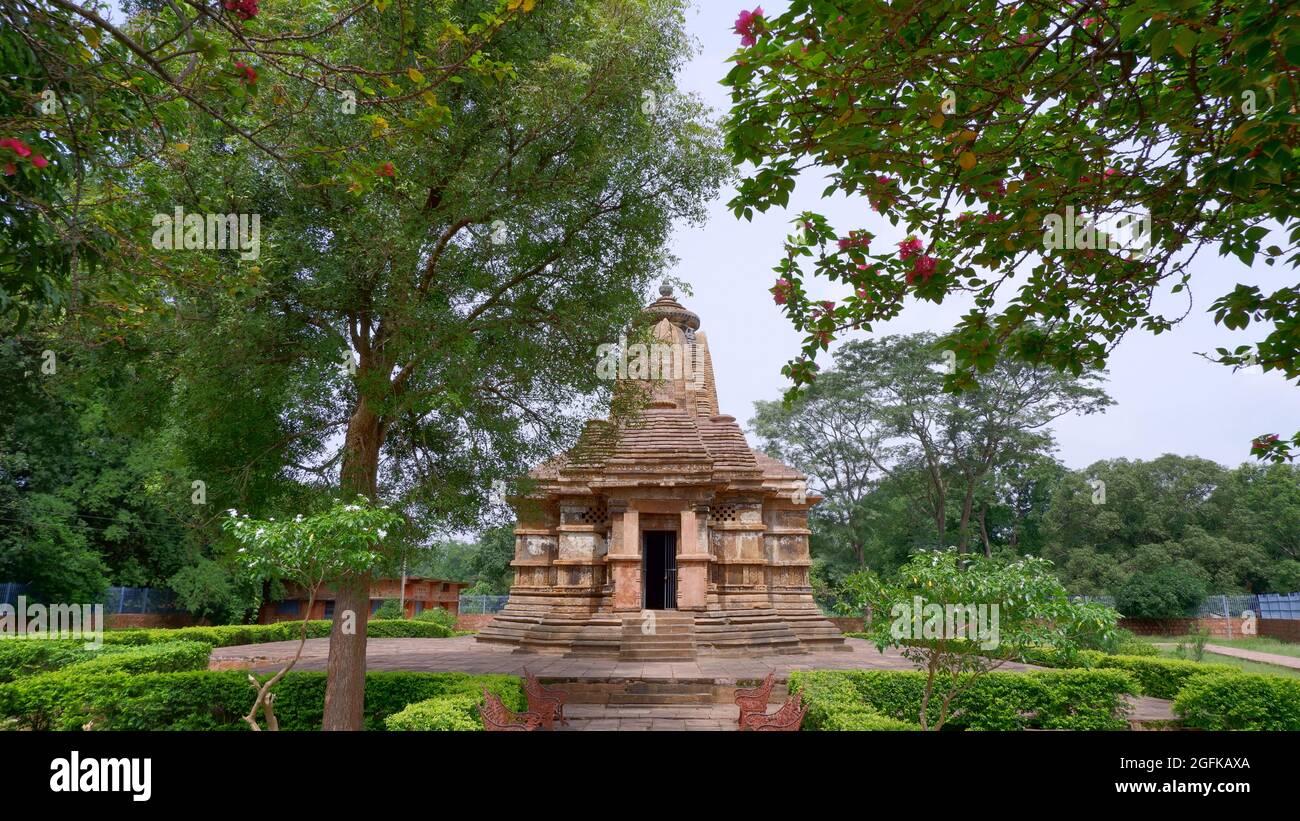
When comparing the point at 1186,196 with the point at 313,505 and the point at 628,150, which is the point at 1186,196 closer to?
the point at 628,150

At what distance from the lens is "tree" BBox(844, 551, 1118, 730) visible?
618 cm

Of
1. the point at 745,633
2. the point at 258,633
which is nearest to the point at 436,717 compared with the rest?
the point at 745,633

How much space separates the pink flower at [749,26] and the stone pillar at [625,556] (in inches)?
438

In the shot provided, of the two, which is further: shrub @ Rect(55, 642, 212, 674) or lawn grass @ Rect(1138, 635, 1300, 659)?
lawn grass @ Rect(1138, 635, 1300, 659)

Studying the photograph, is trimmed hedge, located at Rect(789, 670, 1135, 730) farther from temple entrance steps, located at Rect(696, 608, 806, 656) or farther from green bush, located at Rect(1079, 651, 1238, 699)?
temple entrance steps, located at Rect(696, 608, 806, 656)

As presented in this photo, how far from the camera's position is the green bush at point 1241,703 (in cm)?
834

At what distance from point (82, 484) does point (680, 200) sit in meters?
21.6

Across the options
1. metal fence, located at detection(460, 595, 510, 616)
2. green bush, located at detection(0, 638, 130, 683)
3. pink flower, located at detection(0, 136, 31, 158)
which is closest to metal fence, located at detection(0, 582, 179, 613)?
metal fence, located at detection(460, 595, 510, 616)

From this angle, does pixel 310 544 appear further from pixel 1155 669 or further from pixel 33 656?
pixel 1155 669

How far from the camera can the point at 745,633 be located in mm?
13969

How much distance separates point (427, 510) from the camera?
8.21 metres

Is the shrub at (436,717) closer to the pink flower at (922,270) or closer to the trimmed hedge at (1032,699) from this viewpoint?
the trimmed hedge at (1032,699)

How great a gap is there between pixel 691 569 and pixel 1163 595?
67.1ft

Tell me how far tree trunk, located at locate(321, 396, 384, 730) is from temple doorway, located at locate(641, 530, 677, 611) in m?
9.67
